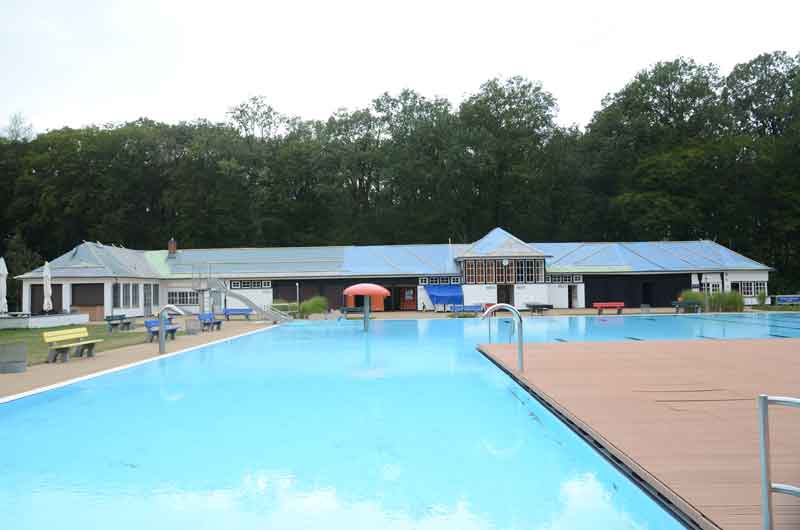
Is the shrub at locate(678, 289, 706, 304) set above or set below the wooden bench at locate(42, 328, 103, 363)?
above

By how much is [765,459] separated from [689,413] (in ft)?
15.0

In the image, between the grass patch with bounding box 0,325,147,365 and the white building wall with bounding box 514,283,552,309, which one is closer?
the grass patch with bounding box 0,325,147,365

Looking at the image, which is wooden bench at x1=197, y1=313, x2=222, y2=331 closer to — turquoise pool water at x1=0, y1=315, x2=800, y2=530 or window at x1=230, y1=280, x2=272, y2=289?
turquoise pool water at x1=0, y1=315, x2=800, y2=530

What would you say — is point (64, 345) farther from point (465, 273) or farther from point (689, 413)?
point (465, 273)

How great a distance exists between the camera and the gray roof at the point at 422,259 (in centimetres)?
4203

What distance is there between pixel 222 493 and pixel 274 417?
344 cm

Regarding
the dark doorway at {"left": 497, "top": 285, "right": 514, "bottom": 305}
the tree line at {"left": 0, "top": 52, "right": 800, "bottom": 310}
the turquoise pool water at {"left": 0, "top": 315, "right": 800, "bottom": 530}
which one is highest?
the tree line at {"left": 0, "top": 52, "right": 800, "bottom": 310}

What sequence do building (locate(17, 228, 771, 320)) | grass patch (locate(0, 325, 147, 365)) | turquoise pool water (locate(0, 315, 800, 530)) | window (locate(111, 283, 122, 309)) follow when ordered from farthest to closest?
building (locate(17, 228, 771, 320)) → window (locate(111, 283, 122, 309)) → grass patch (locate(0, 325, 147, 365)) → turquoise pool water (locate(0, 315, 800, 530))

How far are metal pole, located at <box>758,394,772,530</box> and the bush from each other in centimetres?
3251

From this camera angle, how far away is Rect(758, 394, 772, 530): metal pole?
13.2 feet

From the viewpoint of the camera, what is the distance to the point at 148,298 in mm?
41156

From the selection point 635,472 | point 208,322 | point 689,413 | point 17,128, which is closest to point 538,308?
point 208,322

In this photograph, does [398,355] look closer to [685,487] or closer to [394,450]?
[394,450]

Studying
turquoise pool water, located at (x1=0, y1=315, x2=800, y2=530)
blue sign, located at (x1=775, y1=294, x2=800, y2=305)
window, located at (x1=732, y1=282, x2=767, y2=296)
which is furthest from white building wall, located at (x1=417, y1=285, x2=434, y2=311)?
turquoise pool water, located at (x1=0, y1=315, x2=800, y2=530)
